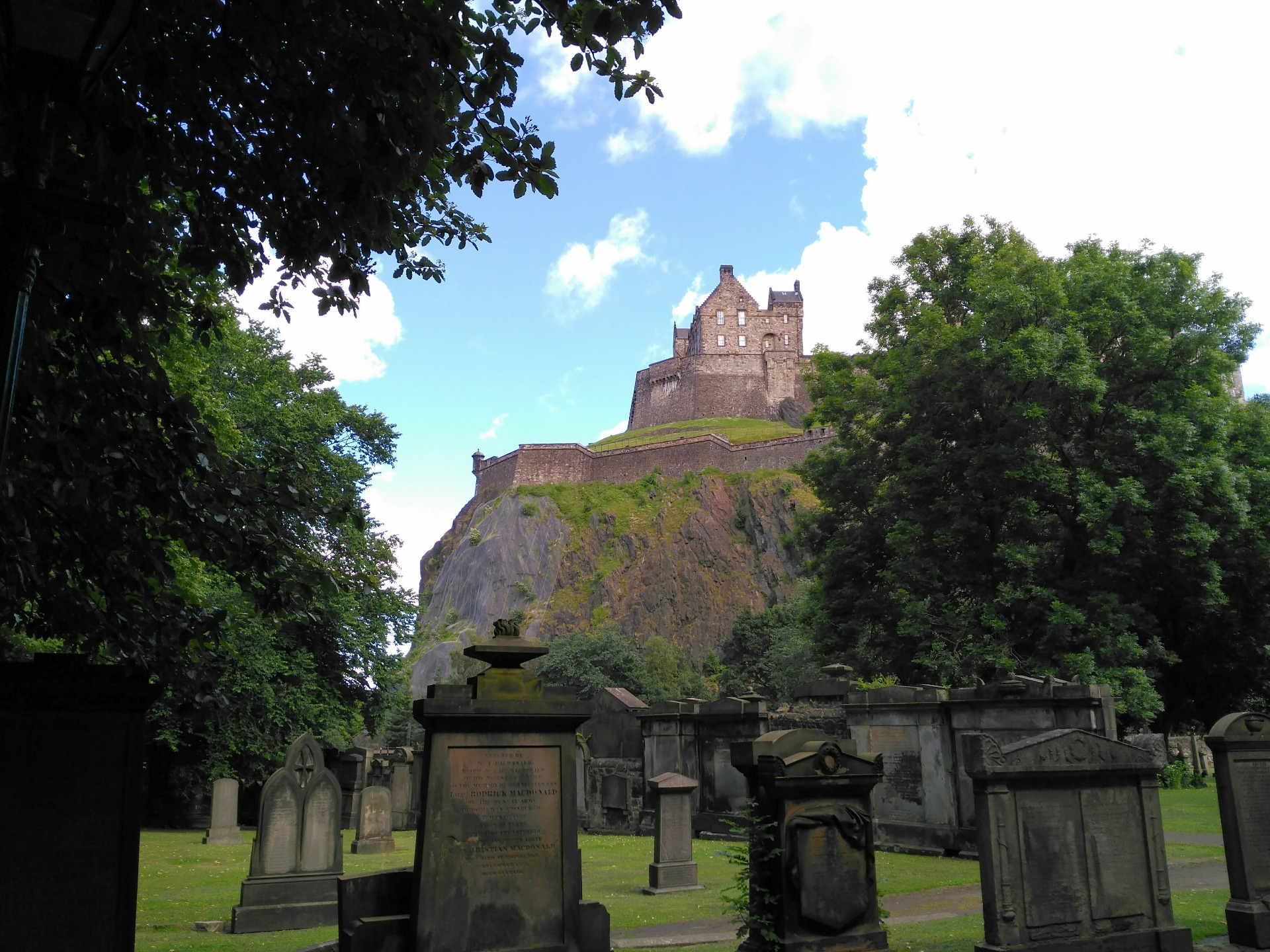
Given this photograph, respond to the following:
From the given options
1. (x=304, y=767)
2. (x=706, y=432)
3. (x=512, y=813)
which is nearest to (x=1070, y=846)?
(x=512, y=813)

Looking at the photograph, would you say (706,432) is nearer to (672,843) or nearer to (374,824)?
(374,824)

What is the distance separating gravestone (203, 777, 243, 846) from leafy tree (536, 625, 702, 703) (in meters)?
27.9

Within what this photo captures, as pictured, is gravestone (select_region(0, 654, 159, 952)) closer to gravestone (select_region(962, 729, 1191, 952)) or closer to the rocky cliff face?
gravestone (select_region(962, 729, 1191, 952))

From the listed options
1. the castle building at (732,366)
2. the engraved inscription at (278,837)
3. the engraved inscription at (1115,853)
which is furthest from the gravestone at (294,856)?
the castle building at (732,366)

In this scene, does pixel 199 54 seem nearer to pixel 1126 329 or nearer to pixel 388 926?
pixel 388 926

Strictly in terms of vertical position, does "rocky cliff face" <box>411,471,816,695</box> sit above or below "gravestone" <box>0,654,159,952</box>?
above

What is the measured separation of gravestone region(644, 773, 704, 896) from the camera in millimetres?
9891

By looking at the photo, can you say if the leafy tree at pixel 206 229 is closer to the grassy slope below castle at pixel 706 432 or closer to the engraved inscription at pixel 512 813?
the engraved inscription at pixel 512 813

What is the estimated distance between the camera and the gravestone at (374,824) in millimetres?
13789

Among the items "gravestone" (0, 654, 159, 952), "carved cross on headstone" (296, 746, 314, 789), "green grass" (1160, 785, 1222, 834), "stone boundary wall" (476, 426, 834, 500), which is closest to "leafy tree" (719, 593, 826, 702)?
Result: "stone boundary wall" (476, 426, 834, 500)

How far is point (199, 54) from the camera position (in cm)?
475

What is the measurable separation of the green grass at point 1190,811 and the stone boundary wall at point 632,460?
49163 millimetres

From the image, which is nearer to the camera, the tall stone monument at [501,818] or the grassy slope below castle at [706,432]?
the tall stone monument at [501,818]

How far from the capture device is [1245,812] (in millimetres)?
6766
